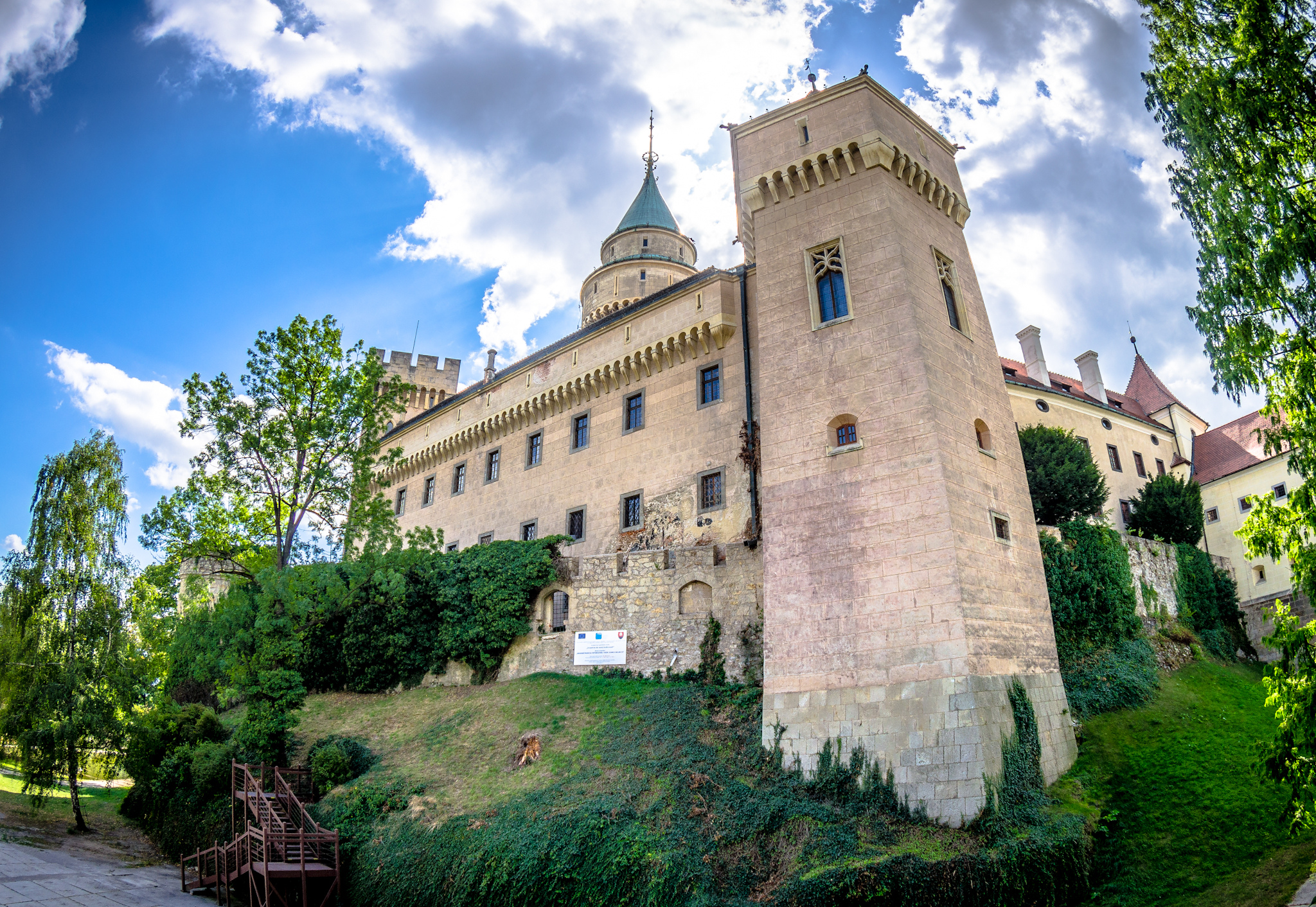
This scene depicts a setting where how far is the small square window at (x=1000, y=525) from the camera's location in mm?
16062

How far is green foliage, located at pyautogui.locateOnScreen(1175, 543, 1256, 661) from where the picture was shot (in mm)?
21625

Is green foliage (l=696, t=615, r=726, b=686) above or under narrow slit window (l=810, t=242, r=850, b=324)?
under

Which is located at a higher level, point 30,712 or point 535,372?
point 535,372

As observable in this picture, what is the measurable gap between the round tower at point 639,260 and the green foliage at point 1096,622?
76.4 ft

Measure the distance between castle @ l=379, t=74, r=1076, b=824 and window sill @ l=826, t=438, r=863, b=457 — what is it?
0.13 ft

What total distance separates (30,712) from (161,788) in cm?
363

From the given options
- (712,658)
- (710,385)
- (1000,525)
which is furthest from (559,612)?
(1000,525)

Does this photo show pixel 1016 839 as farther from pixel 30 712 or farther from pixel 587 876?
pixel 30 712

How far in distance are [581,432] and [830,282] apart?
11922mm

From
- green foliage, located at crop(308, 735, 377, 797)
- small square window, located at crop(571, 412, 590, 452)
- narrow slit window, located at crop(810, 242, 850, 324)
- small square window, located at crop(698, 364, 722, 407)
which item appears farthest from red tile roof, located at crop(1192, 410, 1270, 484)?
green foliage, located at crop(308, 735, 377, 797)

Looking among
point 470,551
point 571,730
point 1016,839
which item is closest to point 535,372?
point 470,551

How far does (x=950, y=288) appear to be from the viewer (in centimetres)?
1925

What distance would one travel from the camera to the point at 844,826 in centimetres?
1309

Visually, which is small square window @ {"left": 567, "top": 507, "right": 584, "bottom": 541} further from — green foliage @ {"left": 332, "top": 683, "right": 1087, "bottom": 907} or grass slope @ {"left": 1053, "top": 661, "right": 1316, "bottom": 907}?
grass slope @ {"left": 1053, "top": 661, "right": 1316, "bottom": 907}
